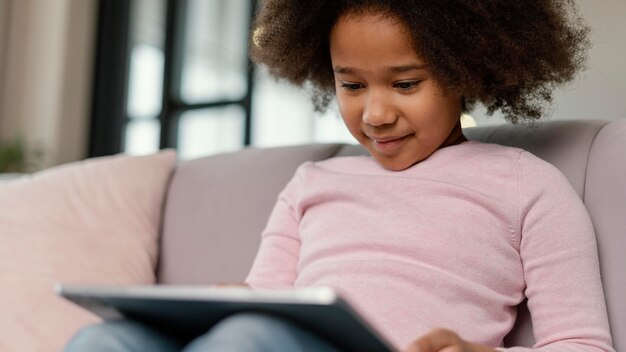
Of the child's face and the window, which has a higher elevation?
the child's face

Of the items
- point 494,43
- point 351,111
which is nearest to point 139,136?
point 351,111

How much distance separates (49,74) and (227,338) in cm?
417

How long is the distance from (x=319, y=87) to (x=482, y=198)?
1.47 ft

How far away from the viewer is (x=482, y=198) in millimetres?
1194

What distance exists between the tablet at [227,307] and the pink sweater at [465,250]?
1.06 feet

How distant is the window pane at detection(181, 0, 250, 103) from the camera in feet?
15.6

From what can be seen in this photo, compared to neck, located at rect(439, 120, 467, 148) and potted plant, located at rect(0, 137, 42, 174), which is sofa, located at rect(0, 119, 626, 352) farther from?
potted plant, located at rect(0, 137, 42, 174)

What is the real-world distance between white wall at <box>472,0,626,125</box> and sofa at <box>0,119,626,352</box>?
207 millimetres

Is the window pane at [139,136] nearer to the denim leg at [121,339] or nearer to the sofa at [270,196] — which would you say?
the sofa at [270,196]

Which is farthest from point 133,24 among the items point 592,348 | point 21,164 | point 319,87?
point 592,348

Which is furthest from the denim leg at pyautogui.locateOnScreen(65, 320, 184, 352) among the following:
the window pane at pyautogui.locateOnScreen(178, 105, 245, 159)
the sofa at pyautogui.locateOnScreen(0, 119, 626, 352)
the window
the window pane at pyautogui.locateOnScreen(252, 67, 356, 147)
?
the window pane at pyautogui.locateOnScreen(252, 67, 356, 147)

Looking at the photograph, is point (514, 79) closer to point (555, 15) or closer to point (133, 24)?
point (555, 15)

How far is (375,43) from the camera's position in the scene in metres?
1.21

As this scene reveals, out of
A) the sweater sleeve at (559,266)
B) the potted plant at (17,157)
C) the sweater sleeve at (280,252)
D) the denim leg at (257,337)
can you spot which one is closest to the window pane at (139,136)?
the potted plant at (17,157)
